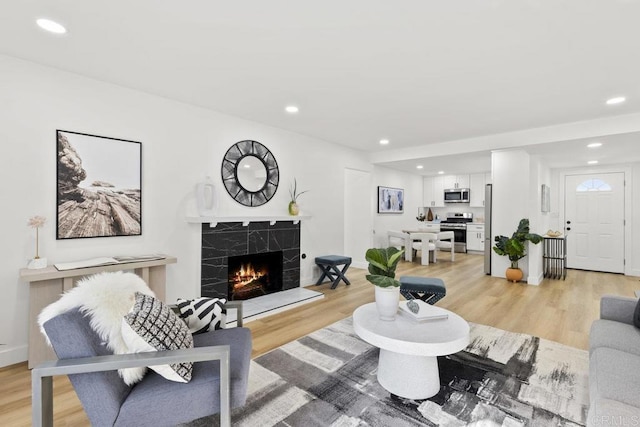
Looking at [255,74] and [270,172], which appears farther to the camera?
[270,172]

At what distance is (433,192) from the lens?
9.13 m

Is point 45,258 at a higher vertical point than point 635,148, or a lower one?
lower

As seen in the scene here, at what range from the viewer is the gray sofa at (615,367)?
3.85 ft

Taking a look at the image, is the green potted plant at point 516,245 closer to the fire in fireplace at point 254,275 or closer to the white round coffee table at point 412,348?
the white round coffee table at point 412,348

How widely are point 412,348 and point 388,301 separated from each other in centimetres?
40

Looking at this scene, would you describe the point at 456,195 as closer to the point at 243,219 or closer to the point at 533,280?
the point at 533,280

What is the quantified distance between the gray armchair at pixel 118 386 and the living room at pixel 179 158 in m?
1.79

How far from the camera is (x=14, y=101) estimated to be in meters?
2.45

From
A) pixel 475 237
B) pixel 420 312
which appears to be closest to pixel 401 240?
pixel 475 237

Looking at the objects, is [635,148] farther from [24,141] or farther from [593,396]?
[24,141]

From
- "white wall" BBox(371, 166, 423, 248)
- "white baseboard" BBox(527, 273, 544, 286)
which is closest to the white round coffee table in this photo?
"white baseboard" BBox(527, 273, 544, 286)

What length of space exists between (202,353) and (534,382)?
2.30 m

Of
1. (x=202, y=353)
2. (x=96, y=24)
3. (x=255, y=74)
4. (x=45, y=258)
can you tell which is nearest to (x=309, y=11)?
(x=255, y=74)

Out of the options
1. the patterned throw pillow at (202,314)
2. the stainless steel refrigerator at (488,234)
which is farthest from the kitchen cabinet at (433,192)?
the patterned throw pillow at (202,314)
